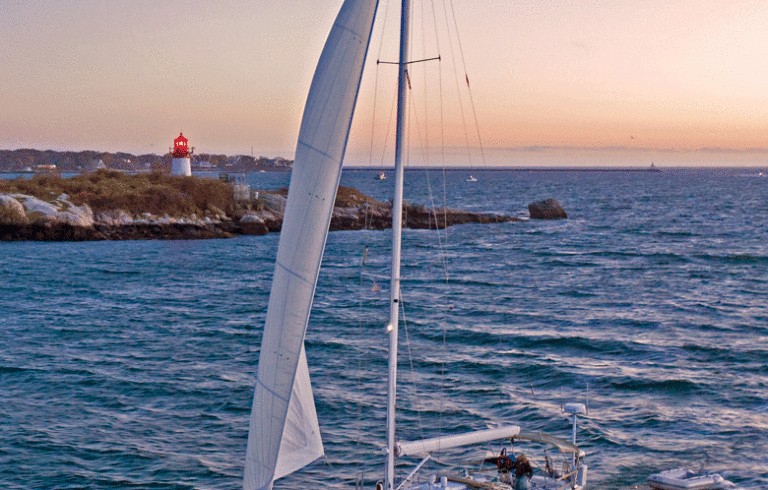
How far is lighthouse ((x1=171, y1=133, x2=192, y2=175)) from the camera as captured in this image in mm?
97750

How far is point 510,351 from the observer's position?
34.8 m

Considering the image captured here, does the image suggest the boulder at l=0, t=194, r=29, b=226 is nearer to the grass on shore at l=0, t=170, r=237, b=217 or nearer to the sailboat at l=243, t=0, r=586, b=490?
the grass on shore at l=0, t=170, r=237, b=217

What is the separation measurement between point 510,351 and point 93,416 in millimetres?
17704

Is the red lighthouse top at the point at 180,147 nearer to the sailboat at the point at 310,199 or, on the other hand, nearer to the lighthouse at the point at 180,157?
the lighthouse at the point at 180,157

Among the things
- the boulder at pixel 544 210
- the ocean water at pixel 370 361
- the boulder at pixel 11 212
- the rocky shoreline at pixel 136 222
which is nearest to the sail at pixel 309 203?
the ocean water at pixel 370 361

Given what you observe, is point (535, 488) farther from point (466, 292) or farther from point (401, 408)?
point (466, 292)

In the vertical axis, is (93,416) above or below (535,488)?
below

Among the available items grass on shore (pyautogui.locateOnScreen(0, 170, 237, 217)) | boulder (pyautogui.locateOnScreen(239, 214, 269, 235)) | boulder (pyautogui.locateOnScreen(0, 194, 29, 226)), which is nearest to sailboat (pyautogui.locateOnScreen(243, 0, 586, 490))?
boulder (pyautogui.locateOnScreen(0, 194, 29, 226))

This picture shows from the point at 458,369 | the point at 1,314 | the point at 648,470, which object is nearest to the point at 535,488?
the point at 648,470

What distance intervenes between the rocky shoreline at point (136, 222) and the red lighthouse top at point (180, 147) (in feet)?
49.4

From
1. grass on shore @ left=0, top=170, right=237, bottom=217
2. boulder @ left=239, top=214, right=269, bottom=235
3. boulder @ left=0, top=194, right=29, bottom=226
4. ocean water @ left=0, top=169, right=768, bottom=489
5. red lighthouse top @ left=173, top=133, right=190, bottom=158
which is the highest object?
red lighthouse top @ left=173, top=133, right=190, bottom=158

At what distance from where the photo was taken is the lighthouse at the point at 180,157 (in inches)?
3848

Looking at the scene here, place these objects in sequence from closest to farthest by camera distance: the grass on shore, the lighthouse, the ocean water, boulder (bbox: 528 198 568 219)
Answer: the ocean water → the grass on shore → the lighthouse → boulder (bbox: 528 198 568 219)

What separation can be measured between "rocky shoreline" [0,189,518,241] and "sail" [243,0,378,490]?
52.7 meters
